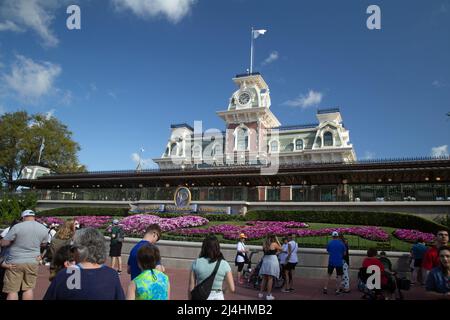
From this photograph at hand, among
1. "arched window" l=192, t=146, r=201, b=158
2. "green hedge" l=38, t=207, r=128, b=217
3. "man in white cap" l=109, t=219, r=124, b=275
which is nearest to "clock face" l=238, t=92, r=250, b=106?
"arched window" l=192, t=146, r=201, b=158

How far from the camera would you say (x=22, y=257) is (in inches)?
Result: 256

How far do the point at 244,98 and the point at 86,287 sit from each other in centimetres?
5101

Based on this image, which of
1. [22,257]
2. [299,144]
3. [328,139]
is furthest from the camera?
[299,144]

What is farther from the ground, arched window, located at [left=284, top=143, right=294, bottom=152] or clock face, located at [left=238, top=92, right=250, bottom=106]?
clock face, located at [left=238, top=92, right=250, bottom=106]

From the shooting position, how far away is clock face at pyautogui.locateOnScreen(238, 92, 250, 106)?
52781 millimetres

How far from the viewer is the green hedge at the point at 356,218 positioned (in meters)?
21.8

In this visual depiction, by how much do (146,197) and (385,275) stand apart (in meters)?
26.3

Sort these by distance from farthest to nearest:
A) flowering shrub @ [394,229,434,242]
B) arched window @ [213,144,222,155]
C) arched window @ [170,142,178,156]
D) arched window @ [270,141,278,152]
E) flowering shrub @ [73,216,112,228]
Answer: arched window @ [170,142,178,156] < arched window @ [213,144,222,155] < arched window @ [270,141,278,152] < flowering shrub @ [73,216,112,228] < flowering shrub @ [394,229,434,242]

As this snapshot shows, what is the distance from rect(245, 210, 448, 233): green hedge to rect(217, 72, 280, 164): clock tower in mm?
20991

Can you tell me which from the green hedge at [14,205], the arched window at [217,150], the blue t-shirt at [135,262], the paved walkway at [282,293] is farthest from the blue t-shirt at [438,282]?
the arched window at [217,150]

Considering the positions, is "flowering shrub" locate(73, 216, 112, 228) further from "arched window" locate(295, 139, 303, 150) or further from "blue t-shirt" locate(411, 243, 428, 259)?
"arched window" locate(295, 139, 303, 150)

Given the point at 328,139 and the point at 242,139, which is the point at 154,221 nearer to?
the point at 242,139

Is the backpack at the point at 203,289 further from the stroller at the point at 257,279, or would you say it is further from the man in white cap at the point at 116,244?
the man in white cap at the point at 116,244

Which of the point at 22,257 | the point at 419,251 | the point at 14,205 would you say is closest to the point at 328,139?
the point at 419,251
